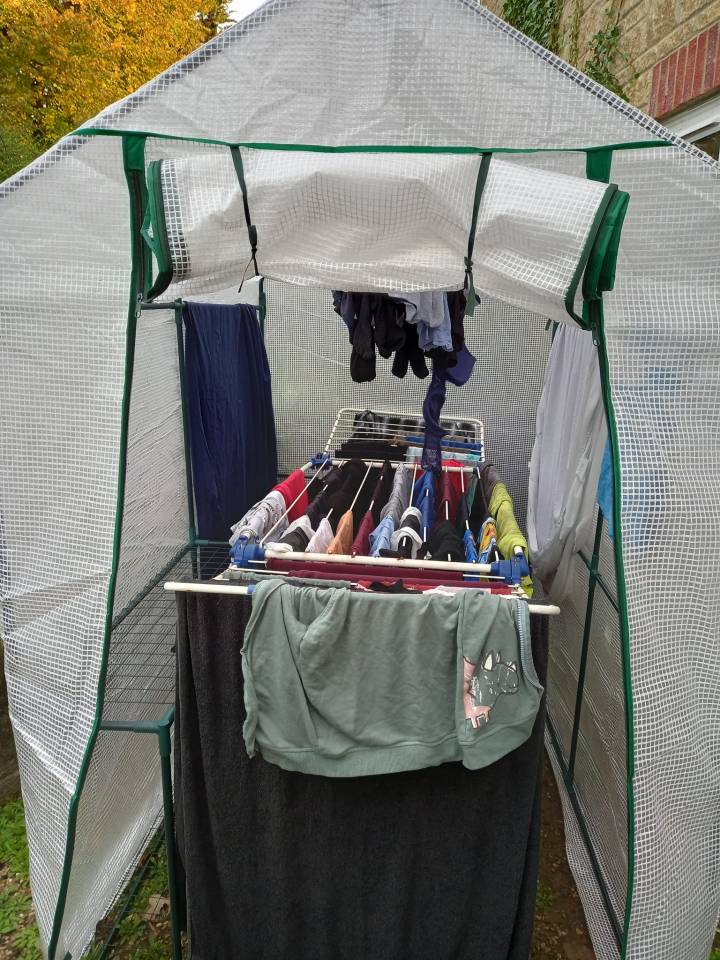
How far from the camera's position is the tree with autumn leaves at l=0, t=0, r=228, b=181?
6566 millimetres

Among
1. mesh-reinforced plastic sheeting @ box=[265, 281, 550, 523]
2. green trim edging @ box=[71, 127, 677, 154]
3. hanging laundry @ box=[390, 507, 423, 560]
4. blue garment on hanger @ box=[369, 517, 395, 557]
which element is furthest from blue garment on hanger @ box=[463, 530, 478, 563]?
mesh-reinforced plastic sheeting @ box=[265, 281, 550, 523]

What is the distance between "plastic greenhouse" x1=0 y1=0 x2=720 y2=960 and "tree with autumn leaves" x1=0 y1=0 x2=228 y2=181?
551 cm

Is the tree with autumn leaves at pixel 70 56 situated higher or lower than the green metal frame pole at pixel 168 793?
higher

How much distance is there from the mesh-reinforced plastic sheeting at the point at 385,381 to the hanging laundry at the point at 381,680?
2.44 metres

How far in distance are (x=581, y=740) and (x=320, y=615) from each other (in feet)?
5.30

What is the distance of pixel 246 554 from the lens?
2072mm

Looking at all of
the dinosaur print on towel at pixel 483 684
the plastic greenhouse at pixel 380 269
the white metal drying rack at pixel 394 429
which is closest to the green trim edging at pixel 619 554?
the plastic greenhouse at pixel 380 269

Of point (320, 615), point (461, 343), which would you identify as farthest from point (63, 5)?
point (320, 615)

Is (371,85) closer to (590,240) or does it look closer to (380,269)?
(380,269)

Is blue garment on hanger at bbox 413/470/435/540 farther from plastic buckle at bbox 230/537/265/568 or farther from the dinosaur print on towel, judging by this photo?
the dinosaur print on towel

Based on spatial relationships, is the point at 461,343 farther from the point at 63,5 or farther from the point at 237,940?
the point at 63,5

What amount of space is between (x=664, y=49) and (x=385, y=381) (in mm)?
2208

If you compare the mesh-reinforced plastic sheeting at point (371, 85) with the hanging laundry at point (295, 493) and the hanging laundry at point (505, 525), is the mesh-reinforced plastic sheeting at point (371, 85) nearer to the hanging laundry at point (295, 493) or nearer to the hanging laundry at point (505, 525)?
the hanging laundry at point (505, 525)

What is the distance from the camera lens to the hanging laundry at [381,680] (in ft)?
5.42
